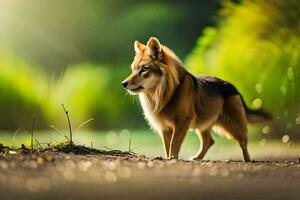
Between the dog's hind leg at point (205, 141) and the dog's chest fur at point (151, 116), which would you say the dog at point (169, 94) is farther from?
the dog's hind leg at point (205, 141)

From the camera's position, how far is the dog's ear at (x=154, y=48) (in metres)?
9.16

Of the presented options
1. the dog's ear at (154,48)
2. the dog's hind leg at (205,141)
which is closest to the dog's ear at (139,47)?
the dog's ear at (154,48)

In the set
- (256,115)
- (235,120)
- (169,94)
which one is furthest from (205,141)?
(169,94)

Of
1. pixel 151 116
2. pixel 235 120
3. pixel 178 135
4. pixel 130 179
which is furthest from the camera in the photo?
pixel 235 120

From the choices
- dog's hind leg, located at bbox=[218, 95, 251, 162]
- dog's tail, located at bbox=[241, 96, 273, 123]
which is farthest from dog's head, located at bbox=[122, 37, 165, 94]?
dog's tail, located at bbox=[241, 96, 273, 123]

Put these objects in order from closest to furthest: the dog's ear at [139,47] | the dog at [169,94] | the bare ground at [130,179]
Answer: the bare ground at [130,179]
the dog at [169,94]
the dog's ear at [139,47]

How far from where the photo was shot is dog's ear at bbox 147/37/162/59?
916 centimetres

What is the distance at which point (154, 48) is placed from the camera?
362 inches

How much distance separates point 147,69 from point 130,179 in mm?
3303

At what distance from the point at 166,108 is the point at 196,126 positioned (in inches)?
23.1

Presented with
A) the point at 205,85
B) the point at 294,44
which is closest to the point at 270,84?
the point at 294,44

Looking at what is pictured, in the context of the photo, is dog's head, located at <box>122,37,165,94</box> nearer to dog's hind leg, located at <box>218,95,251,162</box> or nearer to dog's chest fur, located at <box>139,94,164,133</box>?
dog's chest fur, located at <box>139,94,164,133</box>

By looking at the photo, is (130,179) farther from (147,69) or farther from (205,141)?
(205,141)

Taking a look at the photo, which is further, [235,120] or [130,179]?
[235,120]
